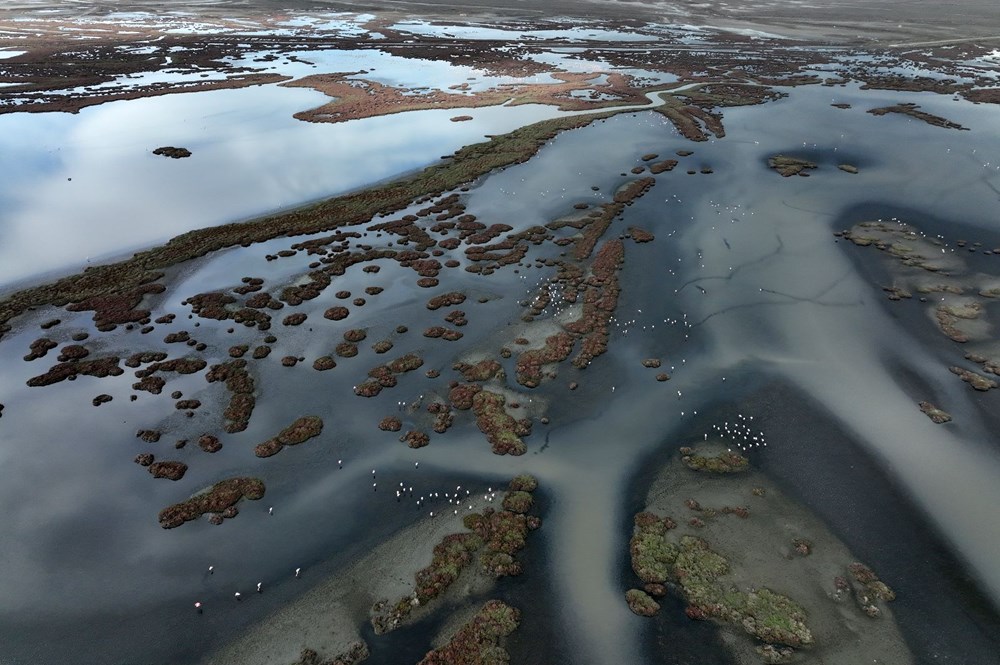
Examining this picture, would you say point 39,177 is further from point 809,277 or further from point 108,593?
point 809,277

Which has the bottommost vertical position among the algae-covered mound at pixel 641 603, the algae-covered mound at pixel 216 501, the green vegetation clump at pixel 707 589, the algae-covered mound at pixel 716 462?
the algae-covered mound at pixel 216 501

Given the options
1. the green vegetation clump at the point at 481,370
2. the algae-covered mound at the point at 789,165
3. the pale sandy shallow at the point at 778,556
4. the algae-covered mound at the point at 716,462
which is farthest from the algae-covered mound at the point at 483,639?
the algae-covered mound at the point at 789,165

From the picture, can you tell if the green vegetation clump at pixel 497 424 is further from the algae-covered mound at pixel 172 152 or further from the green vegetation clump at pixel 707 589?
the algae-covered mound at pixel 172 152

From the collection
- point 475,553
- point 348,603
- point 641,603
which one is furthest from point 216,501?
point 641,603

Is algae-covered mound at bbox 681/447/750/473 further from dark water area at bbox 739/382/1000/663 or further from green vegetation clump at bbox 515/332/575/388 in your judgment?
green vegetation clump at bbox 515/332/575/388

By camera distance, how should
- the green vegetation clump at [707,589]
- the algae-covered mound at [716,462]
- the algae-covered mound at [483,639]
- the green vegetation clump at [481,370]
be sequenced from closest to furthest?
1. the algae-covered mound at [483,639]
2. the green vegetation clump at [707,589]
3. the algae-covered mound at [716,462]
4. the green vegetation clump at [481,370]

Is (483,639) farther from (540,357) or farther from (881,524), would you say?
A: (881,524)
